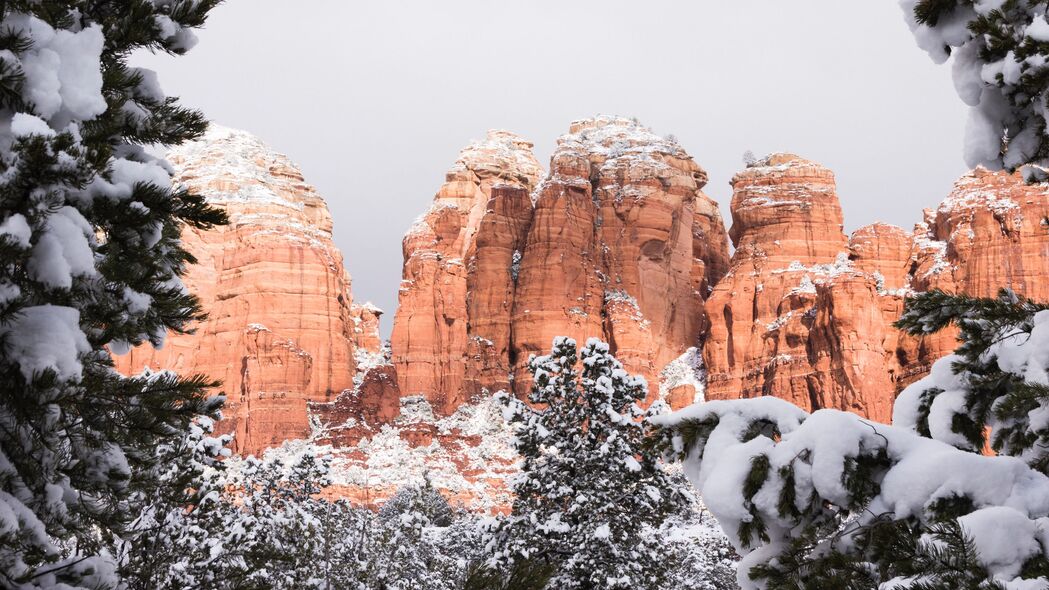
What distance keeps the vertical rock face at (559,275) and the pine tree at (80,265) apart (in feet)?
272

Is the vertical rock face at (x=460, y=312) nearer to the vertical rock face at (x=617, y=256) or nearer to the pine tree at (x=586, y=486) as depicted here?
the vertical rock face at (x=617, y=256)

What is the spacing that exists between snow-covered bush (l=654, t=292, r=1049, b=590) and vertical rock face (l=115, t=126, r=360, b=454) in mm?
82254

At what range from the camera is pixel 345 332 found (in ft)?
325

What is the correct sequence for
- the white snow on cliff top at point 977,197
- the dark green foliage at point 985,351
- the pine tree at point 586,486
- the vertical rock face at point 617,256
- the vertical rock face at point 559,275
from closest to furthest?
1. the dark green foliage at point 985,351
2. the pine tree at point 586,486
3. the white snow on cliff top at point 977,197
4. the vertical rock face at point 617,256
5. the vertical rock face at point 559,275

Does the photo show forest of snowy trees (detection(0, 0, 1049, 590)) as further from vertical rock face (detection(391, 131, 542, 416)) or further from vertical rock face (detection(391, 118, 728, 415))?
vertical rock face (detection(391, 131, 542, 416))

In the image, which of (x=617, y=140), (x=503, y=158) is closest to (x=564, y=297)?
(x=617, y=140)

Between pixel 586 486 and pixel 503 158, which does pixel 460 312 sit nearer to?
pixel 503 158

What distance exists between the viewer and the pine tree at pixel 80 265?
194 inches

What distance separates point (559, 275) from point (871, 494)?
8579 cm

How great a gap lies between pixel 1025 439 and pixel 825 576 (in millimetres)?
2438

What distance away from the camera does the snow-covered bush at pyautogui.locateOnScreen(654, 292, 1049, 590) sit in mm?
4863

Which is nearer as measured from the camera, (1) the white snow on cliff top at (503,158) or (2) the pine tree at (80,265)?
(2) the pine tree at (80,265)

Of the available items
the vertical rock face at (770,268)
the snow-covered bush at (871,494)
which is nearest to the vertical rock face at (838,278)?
the vertical rock face at (770,268)

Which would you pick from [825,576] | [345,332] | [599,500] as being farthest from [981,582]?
[345,332]
